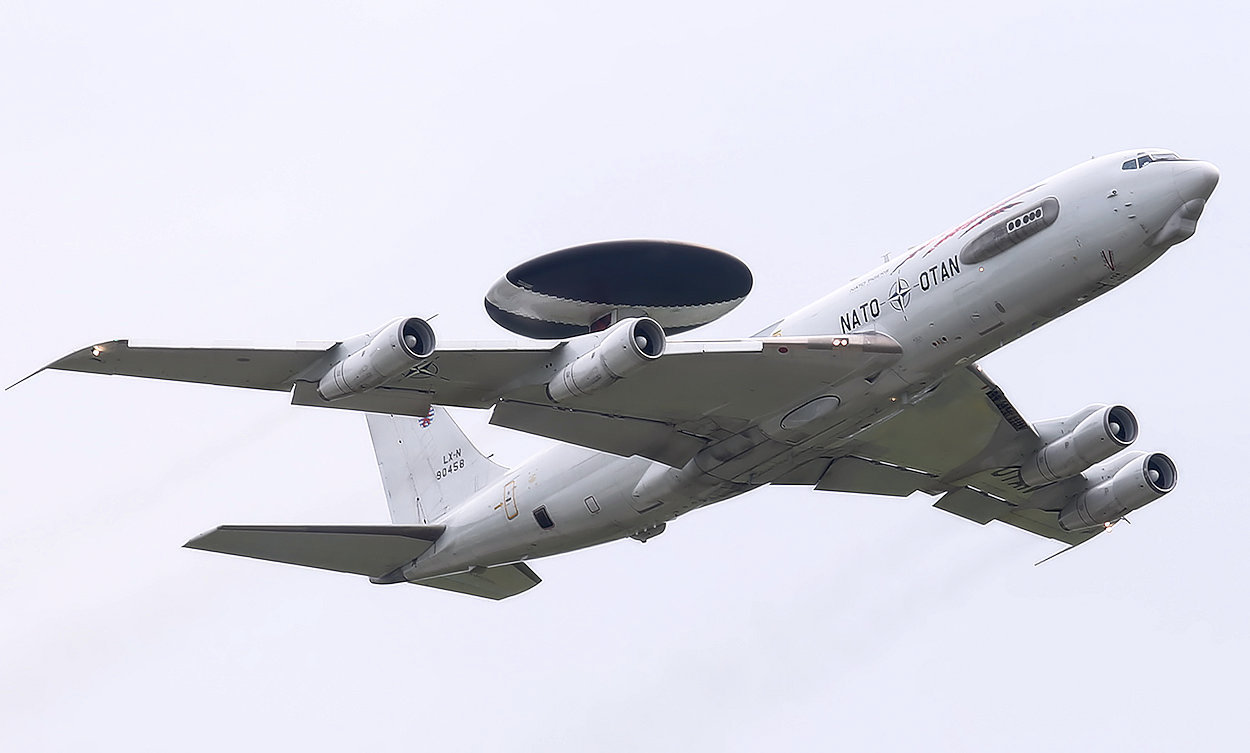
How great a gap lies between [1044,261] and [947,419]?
8.15 metres

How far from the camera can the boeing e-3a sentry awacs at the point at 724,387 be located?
33.9 meters

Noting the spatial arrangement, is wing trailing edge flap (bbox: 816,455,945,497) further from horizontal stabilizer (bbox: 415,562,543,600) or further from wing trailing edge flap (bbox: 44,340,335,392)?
wing trailing edge flap (bbox: 44,340,335,392)

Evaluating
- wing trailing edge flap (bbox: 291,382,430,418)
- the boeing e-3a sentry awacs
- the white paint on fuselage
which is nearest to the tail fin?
the boeing e-3a sentry awacs

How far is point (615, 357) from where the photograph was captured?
110ft

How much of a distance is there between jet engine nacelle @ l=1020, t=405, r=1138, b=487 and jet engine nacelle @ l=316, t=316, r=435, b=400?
1853 cm

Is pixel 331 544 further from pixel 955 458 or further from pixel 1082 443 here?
pixel 1082 443

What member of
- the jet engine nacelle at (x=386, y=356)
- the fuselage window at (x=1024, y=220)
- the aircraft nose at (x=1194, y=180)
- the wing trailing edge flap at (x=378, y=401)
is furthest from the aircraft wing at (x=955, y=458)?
the jet engine nacelle at (x=386, y=356)

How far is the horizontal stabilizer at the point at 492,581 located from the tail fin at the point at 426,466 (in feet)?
8.20

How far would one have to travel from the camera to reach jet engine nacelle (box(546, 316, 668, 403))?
33.3 meters

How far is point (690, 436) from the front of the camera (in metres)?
39.0

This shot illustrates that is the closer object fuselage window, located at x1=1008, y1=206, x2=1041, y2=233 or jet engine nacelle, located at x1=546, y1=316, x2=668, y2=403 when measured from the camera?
jet engine nacelle, located at x1=546, y1=316, x2=668, y2=403

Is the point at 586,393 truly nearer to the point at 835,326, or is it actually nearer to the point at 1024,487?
the point at 835,326

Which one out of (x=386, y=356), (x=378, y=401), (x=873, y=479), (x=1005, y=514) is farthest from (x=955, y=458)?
(x=386, y=356)

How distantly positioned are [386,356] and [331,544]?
11.5 m
